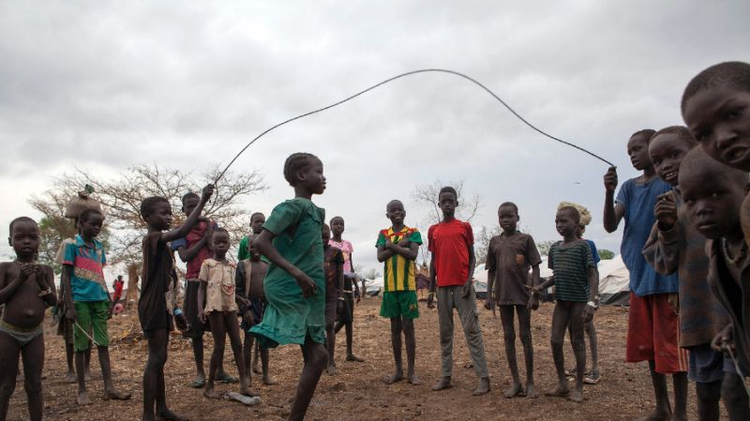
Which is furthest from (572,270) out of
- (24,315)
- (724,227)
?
(24,315)

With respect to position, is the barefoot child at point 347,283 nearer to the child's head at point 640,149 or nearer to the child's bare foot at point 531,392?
the child's bare foot at point 531,392

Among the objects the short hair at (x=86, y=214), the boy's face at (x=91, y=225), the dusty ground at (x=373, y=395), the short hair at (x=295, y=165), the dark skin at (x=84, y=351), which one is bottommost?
the dusty ground at (x=373, y=395)

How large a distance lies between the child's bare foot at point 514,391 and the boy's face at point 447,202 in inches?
75.4

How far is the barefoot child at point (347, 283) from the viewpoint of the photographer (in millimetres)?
7531

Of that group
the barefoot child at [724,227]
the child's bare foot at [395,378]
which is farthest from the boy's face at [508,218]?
the barefoot child at [724,227]

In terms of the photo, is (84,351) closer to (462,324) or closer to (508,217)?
(462,324)

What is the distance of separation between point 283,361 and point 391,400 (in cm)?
289

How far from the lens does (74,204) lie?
5504 millimetres

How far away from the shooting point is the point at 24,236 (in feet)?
13.6

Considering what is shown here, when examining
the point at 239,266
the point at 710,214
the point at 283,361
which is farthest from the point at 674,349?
the point at 283,361

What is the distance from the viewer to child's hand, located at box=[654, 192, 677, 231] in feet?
8.94

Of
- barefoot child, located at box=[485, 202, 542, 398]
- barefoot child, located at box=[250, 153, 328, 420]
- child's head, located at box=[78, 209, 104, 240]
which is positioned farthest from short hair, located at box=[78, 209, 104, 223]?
barefoot child, located at box=[485, 202, 542, 398]

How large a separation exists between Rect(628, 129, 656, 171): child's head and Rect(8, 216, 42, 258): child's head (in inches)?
184

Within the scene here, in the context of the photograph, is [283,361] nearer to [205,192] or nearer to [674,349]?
[205,192]
